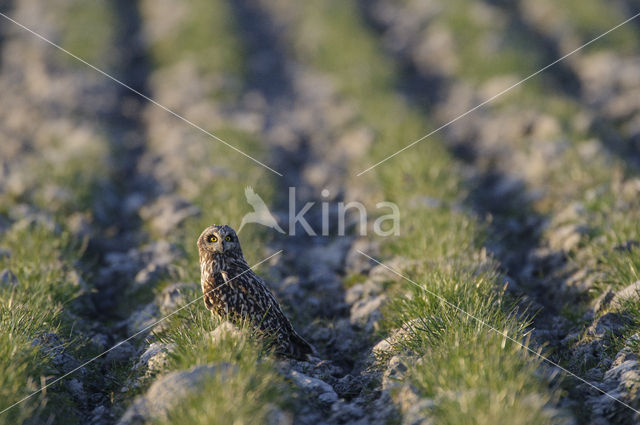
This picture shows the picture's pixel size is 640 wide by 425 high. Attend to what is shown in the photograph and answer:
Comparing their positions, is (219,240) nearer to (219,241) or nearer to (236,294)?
(219,241)

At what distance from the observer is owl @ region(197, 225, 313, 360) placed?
655cm

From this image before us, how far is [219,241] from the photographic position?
676cm

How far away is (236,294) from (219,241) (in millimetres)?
699

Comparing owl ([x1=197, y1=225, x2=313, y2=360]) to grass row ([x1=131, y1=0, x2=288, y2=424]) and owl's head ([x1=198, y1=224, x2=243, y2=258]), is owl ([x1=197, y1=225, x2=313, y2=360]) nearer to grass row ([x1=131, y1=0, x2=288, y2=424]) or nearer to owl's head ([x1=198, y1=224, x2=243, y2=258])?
owl's head ([x1=198, y1=224, x2=243, y2=258])

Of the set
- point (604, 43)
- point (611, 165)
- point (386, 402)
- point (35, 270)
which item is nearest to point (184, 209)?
point (35, 270)

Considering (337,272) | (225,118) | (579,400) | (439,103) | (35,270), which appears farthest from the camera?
(439,103)

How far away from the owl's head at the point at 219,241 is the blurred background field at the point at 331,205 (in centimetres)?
85

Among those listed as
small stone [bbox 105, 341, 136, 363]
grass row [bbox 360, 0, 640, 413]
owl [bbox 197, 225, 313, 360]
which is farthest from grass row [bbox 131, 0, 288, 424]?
grass row [bbox 360, 0, 640, 413]

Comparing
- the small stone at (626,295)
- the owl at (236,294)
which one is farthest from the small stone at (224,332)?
the small stone at (626,295)

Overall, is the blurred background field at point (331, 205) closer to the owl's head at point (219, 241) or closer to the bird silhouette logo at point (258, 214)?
the bird silhouette logo at point (258, 214)

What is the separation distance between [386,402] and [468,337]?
113cm

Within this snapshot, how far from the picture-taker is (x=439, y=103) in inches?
640

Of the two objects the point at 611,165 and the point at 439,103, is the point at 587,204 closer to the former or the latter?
the point at 611,165

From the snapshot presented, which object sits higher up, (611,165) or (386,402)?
(611,165)
